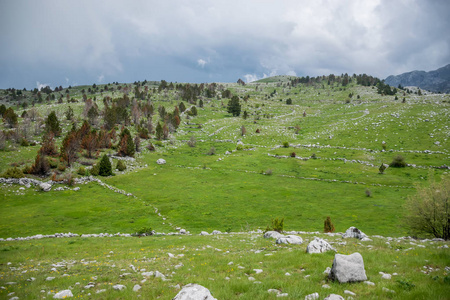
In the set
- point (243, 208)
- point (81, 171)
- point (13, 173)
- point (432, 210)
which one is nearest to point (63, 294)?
point (432, 210)

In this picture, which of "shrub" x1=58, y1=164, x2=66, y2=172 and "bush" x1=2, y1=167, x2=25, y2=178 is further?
"shrub" x1=58, y1=164, x2=66, y2=172

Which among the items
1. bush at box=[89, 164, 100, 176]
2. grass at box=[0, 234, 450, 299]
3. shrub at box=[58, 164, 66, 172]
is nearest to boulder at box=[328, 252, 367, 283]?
grass at box=[0, 234, 450, 299]

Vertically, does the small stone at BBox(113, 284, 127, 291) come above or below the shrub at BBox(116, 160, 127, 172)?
above

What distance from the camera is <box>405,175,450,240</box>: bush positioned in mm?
16594

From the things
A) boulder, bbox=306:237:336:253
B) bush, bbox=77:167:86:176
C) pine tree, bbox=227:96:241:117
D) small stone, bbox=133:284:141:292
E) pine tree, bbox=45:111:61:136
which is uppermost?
pine tree, bbox=227:96:241:117

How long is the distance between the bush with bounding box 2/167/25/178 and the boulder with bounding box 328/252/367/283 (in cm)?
5447

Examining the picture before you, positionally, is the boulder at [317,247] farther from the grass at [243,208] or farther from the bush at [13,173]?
the bush at [13,173]

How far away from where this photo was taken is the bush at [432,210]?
16.6 m

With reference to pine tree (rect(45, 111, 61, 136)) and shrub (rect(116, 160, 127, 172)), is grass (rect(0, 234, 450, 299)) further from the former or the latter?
pine tree (rect(45, 111, 61, 136))

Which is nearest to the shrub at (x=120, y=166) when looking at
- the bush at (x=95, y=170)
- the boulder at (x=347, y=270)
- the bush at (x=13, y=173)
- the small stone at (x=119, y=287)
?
the bush at (x=95, y=170)

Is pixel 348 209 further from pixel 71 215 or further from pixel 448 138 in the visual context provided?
pixel 448 138

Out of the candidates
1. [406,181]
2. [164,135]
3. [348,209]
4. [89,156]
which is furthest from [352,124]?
[89,156]

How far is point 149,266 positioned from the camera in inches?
460

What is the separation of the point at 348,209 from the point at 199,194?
26.9 m
